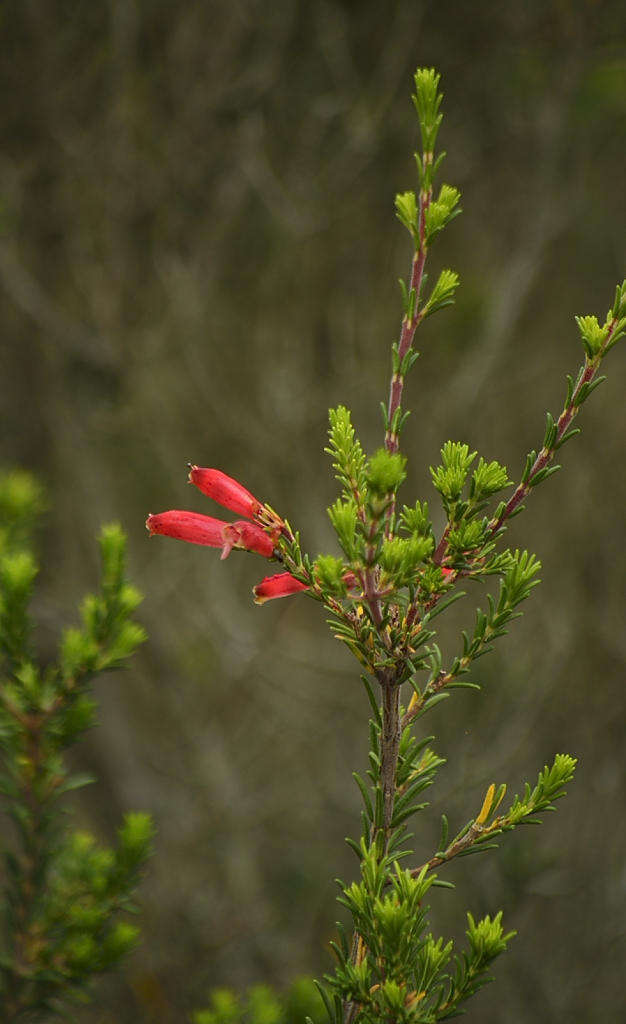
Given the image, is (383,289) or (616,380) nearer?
(383,289)

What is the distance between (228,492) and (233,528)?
0.07 meters

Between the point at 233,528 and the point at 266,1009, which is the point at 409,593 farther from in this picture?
the point at 266,1009

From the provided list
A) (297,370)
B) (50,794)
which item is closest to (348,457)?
(50,794)

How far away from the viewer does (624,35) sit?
3.24 m

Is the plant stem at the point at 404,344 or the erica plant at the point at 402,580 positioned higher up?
the plant stem at the point at 404,344

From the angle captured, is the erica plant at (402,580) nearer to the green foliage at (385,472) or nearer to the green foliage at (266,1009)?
the green foliage at (385,472)

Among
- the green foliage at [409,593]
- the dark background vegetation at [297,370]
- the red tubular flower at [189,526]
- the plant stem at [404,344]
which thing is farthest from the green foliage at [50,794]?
the dark background vegetation at [297,370]

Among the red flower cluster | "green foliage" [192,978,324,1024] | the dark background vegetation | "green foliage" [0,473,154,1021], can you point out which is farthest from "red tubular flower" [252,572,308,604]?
the dark background vegetation

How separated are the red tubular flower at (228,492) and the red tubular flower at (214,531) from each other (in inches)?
0.6

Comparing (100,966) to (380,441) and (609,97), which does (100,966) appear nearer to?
(380,441)

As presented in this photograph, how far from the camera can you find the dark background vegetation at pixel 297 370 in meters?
3.27

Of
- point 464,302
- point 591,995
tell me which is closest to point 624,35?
point 464,302

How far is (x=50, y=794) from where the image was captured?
1366mm

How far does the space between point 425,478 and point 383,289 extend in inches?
32.9
